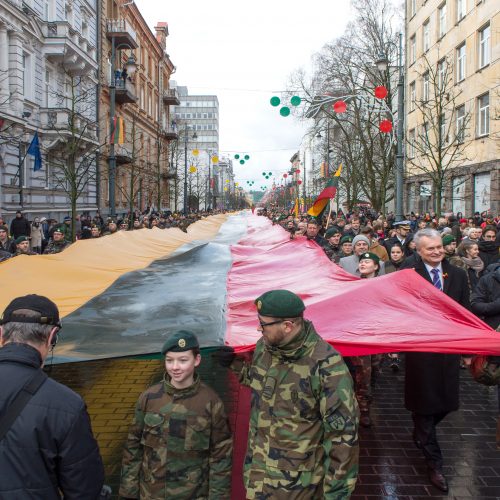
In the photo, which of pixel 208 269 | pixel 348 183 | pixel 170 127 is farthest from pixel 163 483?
pixel 170 127

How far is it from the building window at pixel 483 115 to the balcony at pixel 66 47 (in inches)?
742

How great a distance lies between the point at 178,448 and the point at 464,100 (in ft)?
86.6

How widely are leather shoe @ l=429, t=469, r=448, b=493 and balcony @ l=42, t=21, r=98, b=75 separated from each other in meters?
25.3

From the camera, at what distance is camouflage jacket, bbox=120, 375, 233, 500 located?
339 centimetres

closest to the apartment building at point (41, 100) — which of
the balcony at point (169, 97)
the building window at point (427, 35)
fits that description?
the building window at point (427, 35)

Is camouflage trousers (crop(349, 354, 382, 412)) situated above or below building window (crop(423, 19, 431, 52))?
below

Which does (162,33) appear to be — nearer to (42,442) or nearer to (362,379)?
(362,379)

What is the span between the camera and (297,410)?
10.1 ft

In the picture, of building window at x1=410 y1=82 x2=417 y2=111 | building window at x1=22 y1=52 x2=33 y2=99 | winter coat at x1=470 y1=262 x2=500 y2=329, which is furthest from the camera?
building window at x1=410 y1=82 x2=417 y2=111

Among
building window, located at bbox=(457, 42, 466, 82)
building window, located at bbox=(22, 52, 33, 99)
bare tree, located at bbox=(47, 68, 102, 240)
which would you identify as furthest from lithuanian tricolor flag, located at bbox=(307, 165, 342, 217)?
building window, located at bbox=(22, 52, 33, 99)

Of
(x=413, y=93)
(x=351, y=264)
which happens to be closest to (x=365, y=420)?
(x=351, y=264)

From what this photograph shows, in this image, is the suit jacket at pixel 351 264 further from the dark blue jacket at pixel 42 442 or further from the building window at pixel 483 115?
the building window at pixel 483 115

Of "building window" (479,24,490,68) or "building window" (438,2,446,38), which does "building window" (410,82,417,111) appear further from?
"building window" (479,24,490,68)

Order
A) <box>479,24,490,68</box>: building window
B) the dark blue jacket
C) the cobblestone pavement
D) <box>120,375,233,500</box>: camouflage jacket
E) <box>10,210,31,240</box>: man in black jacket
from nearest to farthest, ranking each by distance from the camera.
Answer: the dark blue jacket < <box>120,375,233,500</box>: camouflage jacket < the cobblestone pavement < <box>10,210,31,240</box>: man in black jacket < <box>479,24,490,68</box>: building window
